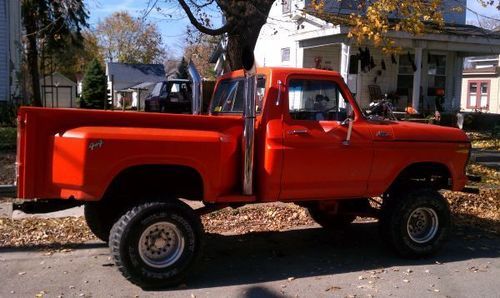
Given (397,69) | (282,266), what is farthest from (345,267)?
(397,69)

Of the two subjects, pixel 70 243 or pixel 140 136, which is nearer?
pixel 140 136

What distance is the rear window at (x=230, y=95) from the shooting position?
254 inches

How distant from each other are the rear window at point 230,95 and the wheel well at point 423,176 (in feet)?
6.43

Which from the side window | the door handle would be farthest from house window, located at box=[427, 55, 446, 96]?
the door handle

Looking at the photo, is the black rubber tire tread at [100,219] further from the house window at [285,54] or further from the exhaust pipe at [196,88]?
the house window at [285,54]

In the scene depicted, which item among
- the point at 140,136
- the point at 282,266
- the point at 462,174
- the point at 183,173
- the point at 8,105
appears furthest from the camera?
the point at 8,105

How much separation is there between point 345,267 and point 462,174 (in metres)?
1.83

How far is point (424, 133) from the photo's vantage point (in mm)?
6543

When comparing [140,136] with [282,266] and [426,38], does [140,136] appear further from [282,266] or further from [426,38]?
[426,38]

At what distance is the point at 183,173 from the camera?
5.60 meters

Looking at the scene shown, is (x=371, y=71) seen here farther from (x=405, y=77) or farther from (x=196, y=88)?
(x=196, y=88)

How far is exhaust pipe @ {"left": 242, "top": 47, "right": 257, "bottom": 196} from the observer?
18.5 ft

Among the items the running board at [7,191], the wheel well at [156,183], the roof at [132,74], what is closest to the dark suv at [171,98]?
the running board at [7,191]

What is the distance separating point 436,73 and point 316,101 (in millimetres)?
18556
